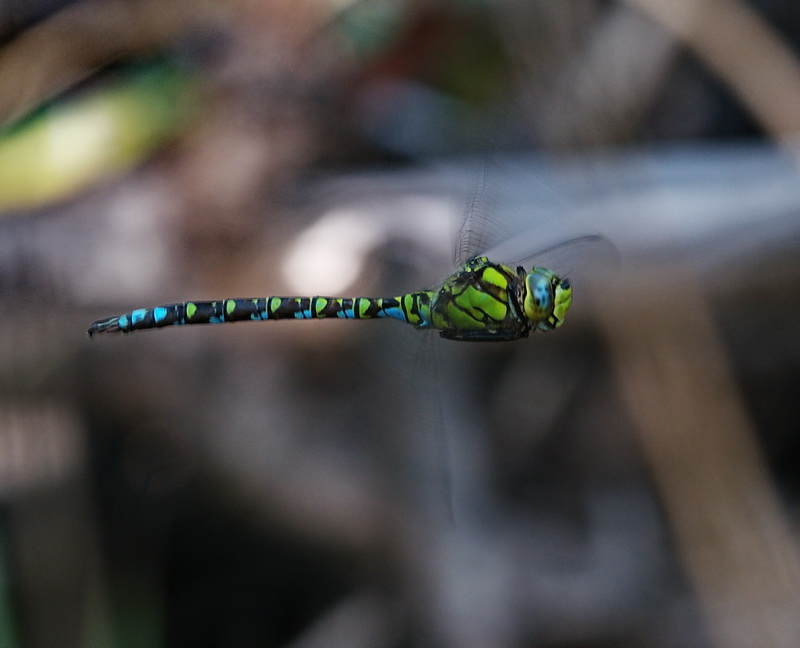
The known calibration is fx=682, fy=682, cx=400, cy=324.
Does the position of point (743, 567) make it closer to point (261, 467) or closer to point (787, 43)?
point (261, 467)

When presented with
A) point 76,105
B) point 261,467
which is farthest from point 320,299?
point 76,105

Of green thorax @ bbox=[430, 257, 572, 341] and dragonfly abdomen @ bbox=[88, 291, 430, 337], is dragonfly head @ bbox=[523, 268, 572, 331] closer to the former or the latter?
green thorax @ bbox=[430, 257, 572, 341]

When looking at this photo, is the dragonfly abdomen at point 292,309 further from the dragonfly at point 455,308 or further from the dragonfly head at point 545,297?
the dragonfly head at point 545,297

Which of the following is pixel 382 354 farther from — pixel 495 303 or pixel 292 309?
pixel 495 303

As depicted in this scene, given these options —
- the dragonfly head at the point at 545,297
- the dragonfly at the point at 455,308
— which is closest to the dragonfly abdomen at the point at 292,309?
the dragonfly at the point at 455,308

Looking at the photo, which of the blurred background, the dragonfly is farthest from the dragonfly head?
the blurred background

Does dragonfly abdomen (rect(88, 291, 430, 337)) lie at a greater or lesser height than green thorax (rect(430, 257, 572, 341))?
greater
